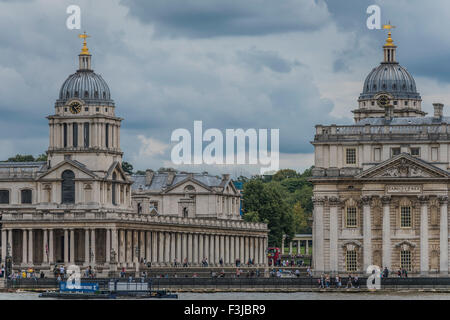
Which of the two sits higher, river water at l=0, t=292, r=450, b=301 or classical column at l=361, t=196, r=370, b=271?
classical column at l=361, t=196, r=370, b=271

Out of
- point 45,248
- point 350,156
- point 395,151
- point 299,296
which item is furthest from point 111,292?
point 45,248

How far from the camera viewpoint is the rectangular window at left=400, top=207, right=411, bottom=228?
575ft

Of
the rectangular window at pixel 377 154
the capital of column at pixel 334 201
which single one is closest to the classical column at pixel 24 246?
the capital of column at pixel 334 201

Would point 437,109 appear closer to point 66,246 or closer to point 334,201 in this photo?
point 334,201

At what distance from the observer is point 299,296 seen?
150750 millimetres

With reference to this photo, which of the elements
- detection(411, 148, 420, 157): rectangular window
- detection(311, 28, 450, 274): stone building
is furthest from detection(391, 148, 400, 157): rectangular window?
detection(411, 148, 420, 157): rectangular window

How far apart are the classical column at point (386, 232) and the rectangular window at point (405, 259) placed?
123cm

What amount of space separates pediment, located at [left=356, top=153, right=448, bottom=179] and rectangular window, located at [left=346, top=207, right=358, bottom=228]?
352 centimetres

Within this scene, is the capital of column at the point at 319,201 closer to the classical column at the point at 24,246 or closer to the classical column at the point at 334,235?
the classical column at the point at 334,235

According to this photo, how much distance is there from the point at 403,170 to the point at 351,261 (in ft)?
31.9

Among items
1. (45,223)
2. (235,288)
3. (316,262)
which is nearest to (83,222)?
(45,223)

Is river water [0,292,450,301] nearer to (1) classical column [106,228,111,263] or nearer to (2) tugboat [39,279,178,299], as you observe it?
(2) tugboat [39,279,178,299]

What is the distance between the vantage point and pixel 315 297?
14750 centimetres
